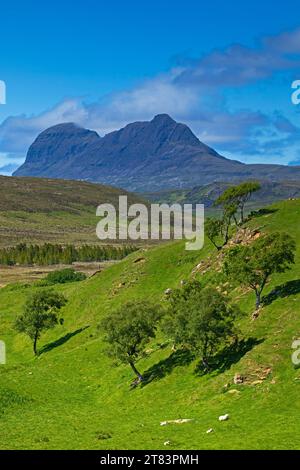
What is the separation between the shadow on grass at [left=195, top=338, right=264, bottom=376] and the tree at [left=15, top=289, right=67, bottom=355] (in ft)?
128

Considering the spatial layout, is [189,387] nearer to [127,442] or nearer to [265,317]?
[265,317]

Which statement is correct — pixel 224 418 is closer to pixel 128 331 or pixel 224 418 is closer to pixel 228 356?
pixel 228 356

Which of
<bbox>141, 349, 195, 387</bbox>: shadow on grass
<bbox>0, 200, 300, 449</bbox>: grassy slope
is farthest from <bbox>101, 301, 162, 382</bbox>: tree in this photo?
<bbox>0, 200, 300, 449</bbox>: grassy slope

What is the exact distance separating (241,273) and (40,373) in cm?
3184

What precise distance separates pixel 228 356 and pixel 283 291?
44.9 feet

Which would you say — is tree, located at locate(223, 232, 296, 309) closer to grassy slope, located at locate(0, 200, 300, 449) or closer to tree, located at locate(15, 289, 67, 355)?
grassy slope, located at locate(0, 200, 300, 449)

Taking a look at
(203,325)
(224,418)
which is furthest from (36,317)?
(224,418)

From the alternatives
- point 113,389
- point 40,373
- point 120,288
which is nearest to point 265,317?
point 113,389

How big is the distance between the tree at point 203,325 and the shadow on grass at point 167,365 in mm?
3542

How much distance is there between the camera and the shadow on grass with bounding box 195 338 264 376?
57344mm

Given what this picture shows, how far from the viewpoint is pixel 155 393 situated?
58.6m

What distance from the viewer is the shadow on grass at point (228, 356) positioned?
5734cm

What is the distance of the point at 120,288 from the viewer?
331 feet

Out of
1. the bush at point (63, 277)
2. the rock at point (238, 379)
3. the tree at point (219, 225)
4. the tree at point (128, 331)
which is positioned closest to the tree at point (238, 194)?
the tree at point (219, 225)
